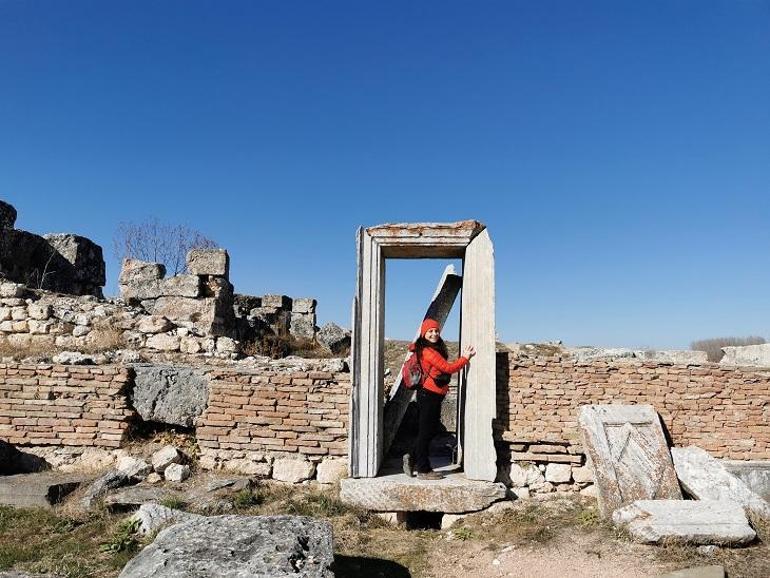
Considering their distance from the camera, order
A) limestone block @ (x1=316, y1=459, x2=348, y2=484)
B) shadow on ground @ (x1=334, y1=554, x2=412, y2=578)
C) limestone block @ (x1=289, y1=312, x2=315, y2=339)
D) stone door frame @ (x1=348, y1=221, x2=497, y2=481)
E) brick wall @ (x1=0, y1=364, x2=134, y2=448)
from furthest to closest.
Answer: limestone block @ (x1=289, y1=312, x2=315, y2=339), brick wall @ (x1=0, y1=364, x2=134, y2=448), limestone block @ (x1=316, y1=459, x2=348, y2=484), stone door frame @ (x1=348, y1=221, x2=497, y2=481), shadow on ground @ (x1=334, y1=554, x2=412, y2=578)

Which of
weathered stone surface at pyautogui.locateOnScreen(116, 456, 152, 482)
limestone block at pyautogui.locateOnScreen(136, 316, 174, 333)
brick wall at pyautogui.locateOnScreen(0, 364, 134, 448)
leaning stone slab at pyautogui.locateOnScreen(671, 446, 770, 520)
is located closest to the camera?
leaning stone slab at pyautogui.locateOnScreen(671, 446, 770, 520)

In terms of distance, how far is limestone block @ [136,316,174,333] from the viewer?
29.8ft

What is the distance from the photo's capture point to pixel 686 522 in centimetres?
497

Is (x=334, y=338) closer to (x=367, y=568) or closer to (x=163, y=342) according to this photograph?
(x=163, y=342)


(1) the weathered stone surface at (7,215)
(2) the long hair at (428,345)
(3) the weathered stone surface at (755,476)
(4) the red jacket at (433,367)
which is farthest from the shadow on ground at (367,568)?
(1) the weathered stone surface at (7,215)

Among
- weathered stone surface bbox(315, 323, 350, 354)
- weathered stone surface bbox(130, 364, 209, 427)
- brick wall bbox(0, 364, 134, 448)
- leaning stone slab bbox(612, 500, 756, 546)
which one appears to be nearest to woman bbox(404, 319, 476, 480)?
leaning stone slab bbox(612, 500, 756, 546)

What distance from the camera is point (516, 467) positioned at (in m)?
6.38

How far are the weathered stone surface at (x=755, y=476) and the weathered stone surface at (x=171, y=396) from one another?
6066mm

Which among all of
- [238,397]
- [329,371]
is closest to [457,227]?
[329,371]

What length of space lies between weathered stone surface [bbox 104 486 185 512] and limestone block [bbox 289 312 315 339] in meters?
8.70

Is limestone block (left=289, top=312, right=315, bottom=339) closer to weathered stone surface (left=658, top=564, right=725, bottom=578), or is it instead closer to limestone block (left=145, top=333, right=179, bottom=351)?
limestone block (left=145, top=333, right=179, bottom=351)

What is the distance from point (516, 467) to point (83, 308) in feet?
25.0

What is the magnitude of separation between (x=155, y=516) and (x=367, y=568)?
80.0 inches

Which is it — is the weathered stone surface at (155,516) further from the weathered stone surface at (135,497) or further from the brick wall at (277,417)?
the brick wall at (277,417)
